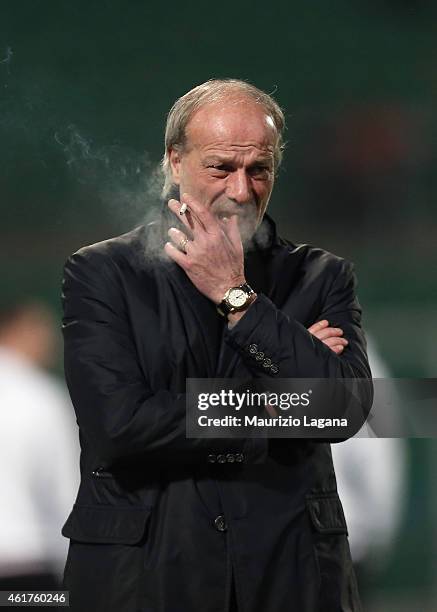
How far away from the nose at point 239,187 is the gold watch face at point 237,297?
0.14 metres

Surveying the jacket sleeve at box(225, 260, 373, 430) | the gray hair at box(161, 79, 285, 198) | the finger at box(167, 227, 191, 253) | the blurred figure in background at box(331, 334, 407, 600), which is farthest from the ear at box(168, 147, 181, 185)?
the blurred figure in background at box(331, 334, 407, 600)

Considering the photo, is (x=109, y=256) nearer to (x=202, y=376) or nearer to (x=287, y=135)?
(x=202, y=376)

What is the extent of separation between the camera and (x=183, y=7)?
163cm

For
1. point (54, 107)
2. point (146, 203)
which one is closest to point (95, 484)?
point (146, 203)

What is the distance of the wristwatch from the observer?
1.27m

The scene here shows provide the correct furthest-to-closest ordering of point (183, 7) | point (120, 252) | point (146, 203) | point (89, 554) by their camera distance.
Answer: point (183, 7)
point (146, 203)
point (120, 252)
point (89, 554)

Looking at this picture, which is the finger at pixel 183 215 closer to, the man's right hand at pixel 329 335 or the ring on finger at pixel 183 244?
the ring on finger at pixel 183 244

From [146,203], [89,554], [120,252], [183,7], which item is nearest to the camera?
[89,554]

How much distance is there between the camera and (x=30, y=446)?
62.2 inches

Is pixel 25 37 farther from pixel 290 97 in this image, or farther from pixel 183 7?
pixel 290 97

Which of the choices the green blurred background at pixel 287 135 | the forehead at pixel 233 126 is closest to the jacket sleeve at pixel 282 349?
the forehead at pixel 233 126

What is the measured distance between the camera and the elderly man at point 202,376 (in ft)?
4.01

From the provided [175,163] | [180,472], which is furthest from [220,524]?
[175,163]

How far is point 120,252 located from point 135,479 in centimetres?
31
